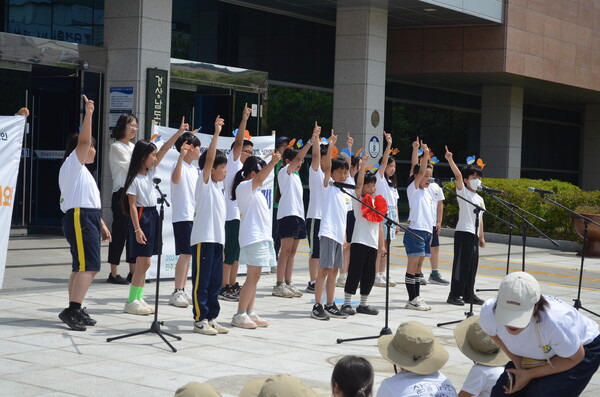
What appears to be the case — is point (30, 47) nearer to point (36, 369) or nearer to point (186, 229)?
point (186, 229)

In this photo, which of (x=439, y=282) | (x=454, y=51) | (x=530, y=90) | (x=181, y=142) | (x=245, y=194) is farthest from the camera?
(x=530, y=90)

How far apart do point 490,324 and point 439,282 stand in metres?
9.24

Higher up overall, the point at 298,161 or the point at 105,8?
the point at 105,8

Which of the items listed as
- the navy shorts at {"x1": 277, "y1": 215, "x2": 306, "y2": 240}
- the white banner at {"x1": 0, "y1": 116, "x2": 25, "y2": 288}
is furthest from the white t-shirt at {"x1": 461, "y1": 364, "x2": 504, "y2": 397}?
the navy shorts at {"x1": 277, "y1": 215, "x2": 306, "y2": 240}

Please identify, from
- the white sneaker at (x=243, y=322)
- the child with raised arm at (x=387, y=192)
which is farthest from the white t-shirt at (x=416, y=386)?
the child with raised arm at (x=387, y=192)

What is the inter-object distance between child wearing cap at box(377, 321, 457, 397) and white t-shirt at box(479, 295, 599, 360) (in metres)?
0.31

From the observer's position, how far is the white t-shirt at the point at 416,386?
4434 millimetres


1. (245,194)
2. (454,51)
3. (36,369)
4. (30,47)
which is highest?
(454,51)

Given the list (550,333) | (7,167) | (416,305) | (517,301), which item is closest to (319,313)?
(416,305)

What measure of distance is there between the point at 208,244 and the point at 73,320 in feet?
4.84

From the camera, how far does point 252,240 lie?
9.19 metres

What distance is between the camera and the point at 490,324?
4.62 meters

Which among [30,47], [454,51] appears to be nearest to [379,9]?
[454,51]

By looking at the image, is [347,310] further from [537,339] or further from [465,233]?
[537,339]
